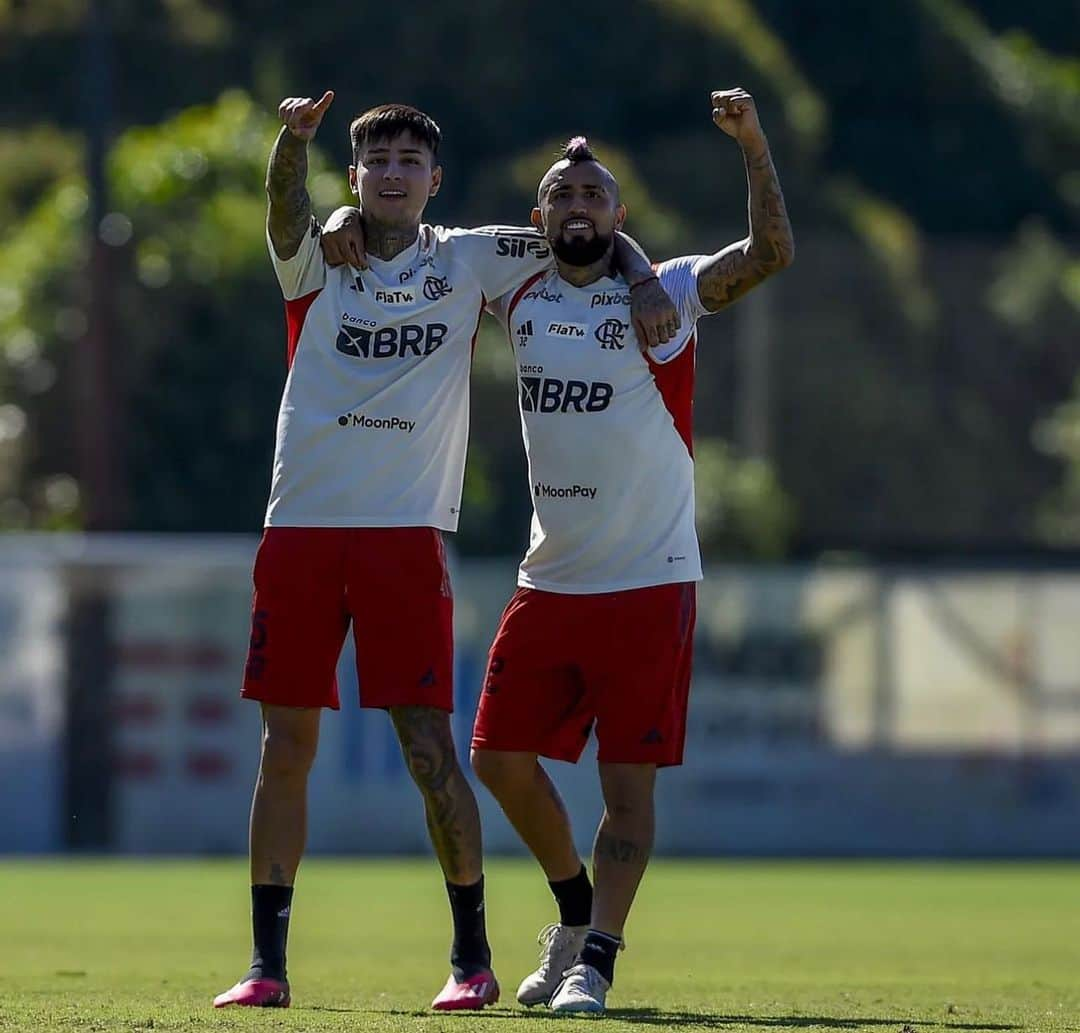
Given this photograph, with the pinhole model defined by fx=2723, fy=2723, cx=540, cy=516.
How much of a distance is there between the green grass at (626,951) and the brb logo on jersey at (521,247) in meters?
2.08

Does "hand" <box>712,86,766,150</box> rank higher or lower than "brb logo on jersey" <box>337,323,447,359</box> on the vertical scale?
higher

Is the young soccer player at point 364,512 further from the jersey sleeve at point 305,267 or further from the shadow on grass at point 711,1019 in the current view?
the shadow on grass at point 711,1019

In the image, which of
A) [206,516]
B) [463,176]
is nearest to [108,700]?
[206,516]

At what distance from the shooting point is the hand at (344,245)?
7.37 meters

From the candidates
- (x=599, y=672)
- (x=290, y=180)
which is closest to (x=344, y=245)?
(x=290, y=180)

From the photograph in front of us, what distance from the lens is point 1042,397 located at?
5038 cm

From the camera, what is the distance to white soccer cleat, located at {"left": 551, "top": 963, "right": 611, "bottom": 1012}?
7.08m

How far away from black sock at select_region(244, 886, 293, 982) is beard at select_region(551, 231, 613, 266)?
74.4 inches

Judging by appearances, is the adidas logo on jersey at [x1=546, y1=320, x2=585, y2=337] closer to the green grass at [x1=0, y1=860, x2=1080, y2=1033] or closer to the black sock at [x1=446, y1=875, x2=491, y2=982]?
the black sock at [x1=446, y1=875, x2=491, y2=982]

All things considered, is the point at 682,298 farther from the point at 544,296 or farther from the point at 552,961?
the point at 552,961

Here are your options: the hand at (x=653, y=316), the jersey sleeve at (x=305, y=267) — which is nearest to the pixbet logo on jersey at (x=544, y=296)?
the hand at (x=653, y=316)

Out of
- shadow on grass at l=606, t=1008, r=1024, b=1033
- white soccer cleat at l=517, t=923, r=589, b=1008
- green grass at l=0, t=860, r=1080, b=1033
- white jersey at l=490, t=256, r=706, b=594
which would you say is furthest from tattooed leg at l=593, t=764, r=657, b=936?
white jersey at l=490, t=256, r=706, b=594

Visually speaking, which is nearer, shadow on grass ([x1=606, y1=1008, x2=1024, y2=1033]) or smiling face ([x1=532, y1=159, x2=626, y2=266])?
shadow on grass ([x1=606, y1=1008, x2=1024, y2=1033])

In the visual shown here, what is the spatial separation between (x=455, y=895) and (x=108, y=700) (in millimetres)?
12654
